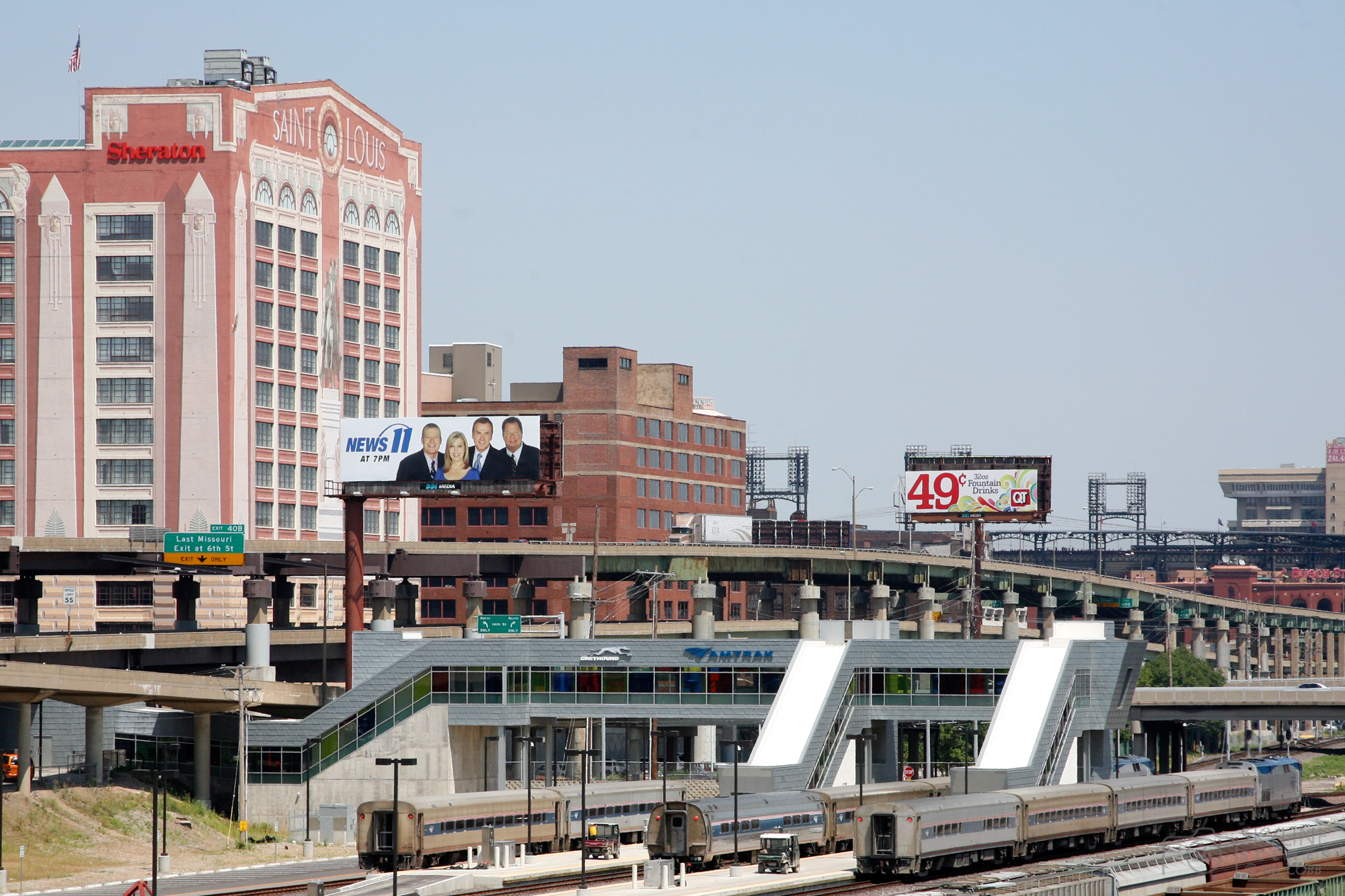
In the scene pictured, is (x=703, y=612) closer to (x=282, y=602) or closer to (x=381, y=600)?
(x=381, y=600)

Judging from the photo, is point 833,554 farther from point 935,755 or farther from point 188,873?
point 188,873

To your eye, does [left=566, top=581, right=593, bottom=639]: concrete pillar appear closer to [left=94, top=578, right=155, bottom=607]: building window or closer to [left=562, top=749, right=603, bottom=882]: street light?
[left=562, top=749, right=603, bottom=882]: street light

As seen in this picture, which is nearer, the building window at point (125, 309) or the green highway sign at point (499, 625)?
A: the green highway sign at point (499, 625)

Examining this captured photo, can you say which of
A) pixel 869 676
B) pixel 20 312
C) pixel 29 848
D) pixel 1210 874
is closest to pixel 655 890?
pixel 1210 874

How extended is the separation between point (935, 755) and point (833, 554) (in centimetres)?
3426

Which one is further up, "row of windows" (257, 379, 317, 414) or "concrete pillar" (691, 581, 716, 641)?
"row of windows" (257, 379, 317, 414)

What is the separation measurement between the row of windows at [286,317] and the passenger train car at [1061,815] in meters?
84.2

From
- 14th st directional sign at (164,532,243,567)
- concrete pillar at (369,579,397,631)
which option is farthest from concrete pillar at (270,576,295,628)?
14th st directional sign at (164,532,243,567)

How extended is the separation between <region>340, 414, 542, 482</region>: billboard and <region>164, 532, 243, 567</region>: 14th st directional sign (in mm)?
7774

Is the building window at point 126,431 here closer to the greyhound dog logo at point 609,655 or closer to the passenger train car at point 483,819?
the greyhound dog logo at point 609,655

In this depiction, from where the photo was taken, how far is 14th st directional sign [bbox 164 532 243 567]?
371ft

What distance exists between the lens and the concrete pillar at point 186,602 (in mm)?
123938

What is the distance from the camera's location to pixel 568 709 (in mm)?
108188

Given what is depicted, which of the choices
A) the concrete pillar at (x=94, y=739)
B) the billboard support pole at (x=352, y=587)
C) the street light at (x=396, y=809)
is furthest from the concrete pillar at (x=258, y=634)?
the street light at (x=396, y=809)
